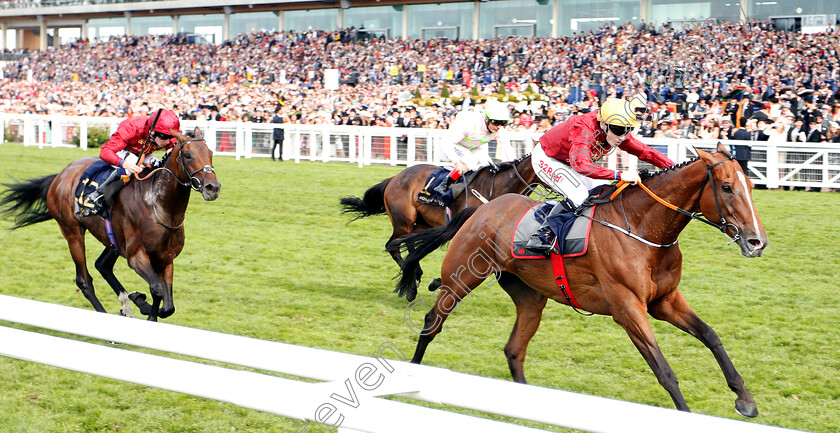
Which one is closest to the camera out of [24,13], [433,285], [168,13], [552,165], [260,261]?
[552,165]

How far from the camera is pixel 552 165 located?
4676mm

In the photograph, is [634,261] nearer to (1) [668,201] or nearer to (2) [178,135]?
(1) [668,201]

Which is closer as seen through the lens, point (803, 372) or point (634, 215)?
point (634, 215)

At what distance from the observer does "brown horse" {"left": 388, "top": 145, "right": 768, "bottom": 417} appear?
3.71m

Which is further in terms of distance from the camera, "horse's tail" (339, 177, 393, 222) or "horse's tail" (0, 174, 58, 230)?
"horse's tail" (339, 177, 393, 222)

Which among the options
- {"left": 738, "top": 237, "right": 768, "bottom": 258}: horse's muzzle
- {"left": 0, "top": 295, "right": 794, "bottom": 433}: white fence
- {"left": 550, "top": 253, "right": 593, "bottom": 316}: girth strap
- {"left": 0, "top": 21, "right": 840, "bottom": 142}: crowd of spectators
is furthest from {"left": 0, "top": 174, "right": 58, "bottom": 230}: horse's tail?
{"left": 0, "top": 21, "right": 840, "bottom": 142}: crowd of spectators

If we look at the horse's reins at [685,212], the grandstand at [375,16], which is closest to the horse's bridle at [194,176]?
the horse's reins at [685,212]

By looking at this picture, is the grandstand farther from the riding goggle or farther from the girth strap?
the girth strap

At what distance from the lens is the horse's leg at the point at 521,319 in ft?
14.3

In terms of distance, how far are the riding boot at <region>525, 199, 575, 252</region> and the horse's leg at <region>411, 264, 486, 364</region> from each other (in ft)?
1.53

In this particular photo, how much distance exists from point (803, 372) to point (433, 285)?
2999 millimetres

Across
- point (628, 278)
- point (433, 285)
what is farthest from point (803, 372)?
point (433, 285)

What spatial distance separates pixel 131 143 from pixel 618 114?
3620 mm

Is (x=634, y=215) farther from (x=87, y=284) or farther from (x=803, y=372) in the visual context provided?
(x=87, y=284)
